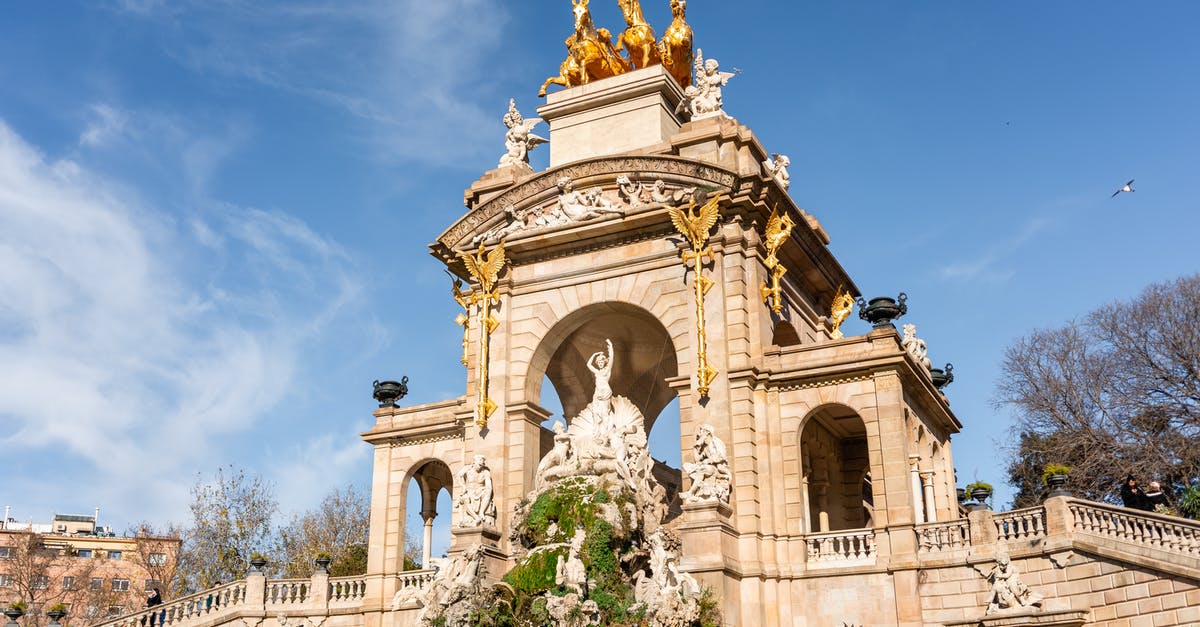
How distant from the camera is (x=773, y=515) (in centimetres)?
2523

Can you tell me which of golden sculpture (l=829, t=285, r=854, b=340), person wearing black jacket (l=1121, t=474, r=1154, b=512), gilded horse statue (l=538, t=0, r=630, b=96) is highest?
gilded horse statue (l=538, t=0, r=630, b=96)

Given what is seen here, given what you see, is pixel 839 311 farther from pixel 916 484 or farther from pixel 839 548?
pixel 839 548

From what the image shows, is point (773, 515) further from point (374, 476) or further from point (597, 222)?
point (374, 476)

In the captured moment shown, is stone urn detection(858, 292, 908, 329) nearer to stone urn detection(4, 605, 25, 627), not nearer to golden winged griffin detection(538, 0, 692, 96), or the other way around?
golden winged griffin detection(538, 0, 692, 96)

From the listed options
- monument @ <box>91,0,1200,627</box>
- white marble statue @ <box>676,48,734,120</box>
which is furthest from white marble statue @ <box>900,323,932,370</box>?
white marble statue @ <box>676,48,734,120</box>

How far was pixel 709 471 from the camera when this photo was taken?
972 inches

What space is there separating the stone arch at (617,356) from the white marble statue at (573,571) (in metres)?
6.78

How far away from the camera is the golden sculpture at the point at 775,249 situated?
91.4 ft

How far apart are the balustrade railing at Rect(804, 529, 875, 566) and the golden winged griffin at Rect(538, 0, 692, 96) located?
15.4 m

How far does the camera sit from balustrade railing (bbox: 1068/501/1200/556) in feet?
64.7

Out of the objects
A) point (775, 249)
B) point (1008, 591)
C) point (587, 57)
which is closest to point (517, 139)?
point (587, 57)

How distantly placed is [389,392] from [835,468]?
40.8 ft

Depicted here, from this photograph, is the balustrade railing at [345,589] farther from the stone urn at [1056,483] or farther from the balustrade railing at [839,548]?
the stone urn at [1056,483]

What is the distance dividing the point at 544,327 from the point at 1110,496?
71.7 ft
